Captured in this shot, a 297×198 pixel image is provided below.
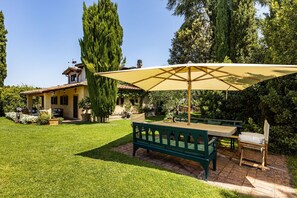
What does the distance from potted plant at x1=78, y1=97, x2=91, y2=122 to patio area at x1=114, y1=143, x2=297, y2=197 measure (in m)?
10.1

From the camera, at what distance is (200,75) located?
5.62 m

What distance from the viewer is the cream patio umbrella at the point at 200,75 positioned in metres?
4.04

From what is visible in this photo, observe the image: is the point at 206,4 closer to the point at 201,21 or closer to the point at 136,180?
the point at 201,21

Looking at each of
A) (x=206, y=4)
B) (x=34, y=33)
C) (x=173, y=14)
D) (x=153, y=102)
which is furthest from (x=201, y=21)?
(x=34, y=33)

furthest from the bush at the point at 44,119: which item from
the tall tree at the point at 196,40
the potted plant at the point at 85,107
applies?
the tall tree at the point at 196,40

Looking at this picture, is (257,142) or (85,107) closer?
(257,142)

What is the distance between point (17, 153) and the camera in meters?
5.56

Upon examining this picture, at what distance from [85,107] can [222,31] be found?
581 inches

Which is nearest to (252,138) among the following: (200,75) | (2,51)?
(200,75)

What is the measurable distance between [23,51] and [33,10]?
27.7 ft

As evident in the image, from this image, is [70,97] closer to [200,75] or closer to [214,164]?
[200,75]

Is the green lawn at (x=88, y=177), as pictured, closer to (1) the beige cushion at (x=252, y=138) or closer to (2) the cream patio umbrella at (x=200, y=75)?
(1) the beige cushion at (x=252, y=138)

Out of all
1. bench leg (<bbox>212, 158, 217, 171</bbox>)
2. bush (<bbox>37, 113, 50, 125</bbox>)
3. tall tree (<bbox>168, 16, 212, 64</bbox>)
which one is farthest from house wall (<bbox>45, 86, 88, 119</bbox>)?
bench leg (<bbox>212, 158, 217, 171</bbox>)

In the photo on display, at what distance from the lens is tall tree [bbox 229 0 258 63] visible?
643 inches
